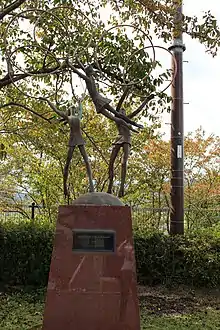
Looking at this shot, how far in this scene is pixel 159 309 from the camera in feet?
16.5

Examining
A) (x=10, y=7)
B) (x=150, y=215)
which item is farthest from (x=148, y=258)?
(x=10, y=7)

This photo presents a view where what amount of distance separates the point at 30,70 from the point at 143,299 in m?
3.84

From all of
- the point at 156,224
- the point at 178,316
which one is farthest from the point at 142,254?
the point at 156,224

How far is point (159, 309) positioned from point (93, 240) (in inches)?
85.7

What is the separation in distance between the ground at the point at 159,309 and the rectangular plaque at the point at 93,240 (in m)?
1.40

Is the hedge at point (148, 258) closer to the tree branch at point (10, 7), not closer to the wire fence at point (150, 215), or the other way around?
the wire fence at point (150, 215)

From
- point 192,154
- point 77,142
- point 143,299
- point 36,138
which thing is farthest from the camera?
point 192,154

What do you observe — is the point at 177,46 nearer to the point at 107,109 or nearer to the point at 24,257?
the point at 107,109

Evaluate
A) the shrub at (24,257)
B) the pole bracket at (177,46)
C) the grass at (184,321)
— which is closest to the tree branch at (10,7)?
the pole bracket at (177,46)

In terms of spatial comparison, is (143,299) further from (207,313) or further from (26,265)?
(26,265)

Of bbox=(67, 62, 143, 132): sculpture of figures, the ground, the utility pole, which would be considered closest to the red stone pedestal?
bbox=(67, 62, 143, 132): sculpture of figures

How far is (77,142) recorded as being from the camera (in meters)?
3.88

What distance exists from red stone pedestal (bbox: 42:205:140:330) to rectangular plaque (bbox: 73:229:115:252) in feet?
0.10

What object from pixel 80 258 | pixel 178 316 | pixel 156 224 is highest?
pixel 156 224
